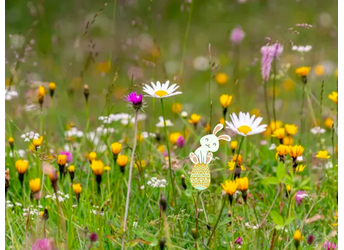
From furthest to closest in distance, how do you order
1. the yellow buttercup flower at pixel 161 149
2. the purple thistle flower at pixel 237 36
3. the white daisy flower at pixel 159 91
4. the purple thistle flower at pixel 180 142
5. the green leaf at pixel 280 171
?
the purple thistle flower at pixel 237 36
the yellow buttercup flower at pixel 161 149
the purple thistle flower at pixel 180 142
the white daisy flower at pixel 159 91
the green leaf at pixel 280 171

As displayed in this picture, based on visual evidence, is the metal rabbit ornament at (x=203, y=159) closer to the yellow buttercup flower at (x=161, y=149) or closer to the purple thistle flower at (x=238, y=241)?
the purple thistle flower at (x=238, y=241)

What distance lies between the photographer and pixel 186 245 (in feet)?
4.28

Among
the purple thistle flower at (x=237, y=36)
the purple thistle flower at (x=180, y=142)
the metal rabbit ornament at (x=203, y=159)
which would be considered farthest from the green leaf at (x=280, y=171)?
the purple thistle flower at (x=237, y=36)

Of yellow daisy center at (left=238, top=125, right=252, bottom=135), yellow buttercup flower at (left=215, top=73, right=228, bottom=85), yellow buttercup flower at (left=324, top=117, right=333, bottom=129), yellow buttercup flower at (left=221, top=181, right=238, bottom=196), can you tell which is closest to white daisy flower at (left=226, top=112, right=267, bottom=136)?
yellow daisy center at (left=238, top=125, right=252, bottom=135)

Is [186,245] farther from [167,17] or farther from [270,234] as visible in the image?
[167,17]

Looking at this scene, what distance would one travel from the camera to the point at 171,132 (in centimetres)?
198

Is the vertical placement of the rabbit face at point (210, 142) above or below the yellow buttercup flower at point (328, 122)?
below

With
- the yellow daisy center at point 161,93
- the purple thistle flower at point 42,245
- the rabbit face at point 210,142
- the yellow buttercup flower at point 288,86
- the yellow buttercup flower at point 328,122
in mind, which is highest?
the yellow buttercup flower at point 288,86

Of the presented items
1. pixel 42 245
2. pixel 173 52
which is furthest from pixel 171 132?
pixel 42 245

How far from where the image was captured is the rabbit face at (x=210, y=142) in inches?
48.7

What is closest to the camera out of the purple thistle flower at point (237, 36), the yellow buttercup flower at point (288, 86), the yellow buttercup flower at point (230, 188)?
the yellow buttercup flower at point (230, 188)

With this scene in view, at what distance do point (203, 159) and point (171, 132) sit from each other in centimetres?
75

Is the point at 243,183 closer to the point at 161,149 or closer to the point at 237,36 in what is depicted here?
the point at 161,149
